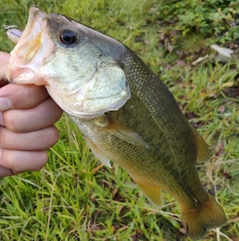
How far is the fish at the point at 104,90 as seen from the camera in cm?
114

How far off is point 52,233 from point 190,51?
7.68ft

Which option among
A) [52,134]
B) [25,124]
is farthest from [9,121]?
[52,134]

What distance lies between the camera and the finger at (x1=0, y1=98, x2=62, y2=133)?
4.03ft

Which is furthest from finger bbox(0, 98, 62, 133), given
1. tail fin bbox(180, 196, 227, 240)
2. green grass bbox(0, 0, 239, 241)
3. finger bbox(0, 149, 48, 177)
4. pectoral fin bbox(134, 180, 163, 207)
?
green grass bbox(0, 0, 239, 241)

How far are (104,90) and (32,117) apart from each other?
249mm

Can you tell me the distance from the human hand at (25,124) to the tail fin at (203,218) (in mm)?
783

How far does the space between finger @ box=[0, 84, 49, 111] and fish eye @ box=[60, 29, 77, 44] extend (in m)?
0.16

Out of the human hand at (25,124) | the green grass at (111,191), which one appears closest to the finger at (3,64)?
the human hand at (25,124)

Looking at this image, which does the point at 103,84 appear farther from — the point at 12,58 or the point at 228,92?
the point at 228,92

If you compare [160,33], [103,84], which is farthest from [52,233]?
[160,33]

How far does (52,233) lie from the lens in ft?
7.27

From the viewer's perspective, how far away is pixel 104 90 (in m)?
1.24

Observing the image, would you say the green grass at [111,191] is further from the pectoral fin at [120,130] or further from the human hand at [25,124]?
the pectoral fin at [120,130]

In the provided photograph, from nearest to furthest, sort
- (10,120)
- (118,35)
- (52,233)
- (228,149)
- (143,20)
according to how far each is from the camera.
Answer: (10,120)
(52,233)
(228,149)
(118,35)
(143,20)
